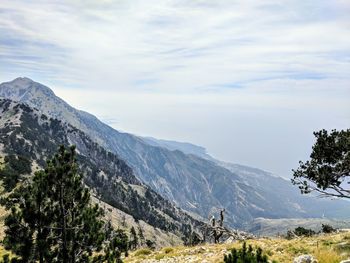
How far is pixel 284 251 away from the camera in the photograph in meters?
24.2

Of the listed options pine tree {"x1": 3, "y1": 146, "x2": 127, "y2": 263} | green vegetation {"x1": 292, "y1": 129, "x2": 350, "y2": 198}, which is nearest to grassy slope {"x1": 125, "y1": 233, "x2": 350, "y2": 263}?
green vegetation {"x1": 292, "y1": 129, "x2": 350, "y2": 198}

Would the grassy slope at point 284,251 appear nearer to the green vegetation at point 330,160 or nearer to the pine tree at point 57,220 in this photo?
the green vegetation at point 330,160

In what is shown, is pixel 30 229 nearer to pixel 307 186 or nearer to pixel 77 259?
pixel 77 259

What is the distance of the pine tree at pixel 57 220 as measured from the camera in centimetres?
2389

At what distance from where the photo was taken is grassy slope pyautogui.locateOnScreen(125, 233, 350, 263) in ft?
68.5

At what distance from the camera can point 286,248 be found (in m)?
24.8

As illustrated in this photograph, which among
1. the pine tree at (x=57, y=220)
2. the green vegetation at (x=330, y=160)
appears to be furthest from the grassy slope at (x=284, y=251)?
the pine tree at (x=57, y=220)

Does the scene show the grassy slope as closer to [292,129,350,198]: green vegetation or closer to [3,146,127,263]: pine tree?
[292,129,350,198]: green vegetation

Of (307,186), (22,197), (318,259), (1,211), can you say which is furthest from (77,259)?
(1,211)

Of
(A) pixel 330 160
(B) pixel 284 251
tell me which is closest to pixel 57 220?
(B) pixel 284 251

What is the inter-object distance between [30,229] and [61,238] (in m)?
2.04

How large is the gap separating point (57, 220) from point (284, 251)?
1466cm

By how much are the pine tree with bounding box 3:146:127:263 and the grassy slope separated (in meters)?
5.20

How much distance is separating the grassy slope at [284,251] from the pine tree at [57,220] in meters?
5.20
